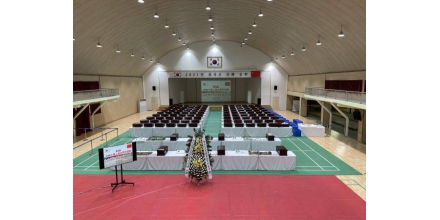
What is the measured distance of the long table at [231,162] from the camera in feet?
36.6

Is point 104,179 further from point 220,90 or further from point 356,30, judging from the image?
point 220,90

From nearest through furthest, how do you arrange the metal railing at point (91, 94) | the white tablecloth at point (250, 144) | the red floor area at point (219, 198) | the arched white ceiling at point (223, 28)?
the red floor area at point (219, 198) → the white tablecloth at point (250, 144) → the arched white ceiling at point (223, 28) → the metal railing at point (91, 94)

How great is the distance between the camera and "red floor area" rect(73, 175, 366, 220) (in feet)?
24.5

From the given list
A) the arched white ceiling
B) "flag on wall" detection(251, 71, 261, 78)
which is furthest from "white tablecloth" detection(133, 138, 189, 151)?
"flag on wall" detection(251, 71, 261, 78)

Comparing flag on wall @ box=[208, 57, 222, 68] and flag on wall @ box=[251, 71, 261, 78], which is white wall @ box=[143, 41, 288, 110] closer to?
flag on wall @ box=[208, 57, 222, 68]

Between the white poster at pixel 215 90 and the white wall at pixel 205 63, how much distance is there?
13.6ft

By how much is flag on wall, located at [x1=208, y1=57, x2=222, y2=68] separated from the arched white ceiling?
6.25m

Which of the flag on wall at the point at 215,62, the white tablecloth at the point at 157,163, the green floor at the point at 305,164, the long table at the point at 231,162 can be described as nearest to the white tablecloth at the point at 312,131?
the green floor at the point at 305,164

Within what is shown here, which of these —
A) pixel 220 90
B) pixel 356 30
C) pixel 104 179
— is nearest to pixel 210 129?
pixel 104 179

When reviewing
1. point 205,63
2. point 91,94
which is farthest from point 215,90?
point 91,94

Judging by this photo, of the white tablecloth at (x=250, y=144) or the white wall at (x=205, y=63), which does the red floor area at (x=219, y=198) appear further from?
the white wall at (x=205, y=63)

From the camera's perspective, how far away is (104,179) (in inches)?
405

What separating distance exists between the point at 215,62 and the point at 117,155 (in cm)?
2702

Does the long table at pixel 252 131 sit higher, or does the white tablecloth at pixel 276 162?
the long table at pixel 252 131
